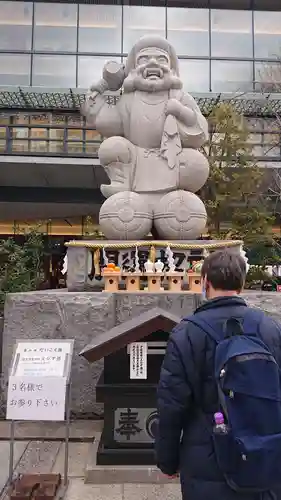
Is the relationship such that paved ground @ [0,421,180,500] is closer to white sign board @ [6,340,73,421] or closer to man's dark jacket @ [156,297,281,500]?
white sign board @ [6,340,73,421]

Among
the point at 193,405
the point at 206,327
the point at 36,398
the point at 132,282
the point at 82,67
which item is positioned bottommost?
the point at 36,398

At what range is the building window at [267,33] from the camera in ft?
58.9

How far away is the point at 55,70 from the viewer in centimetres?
1744

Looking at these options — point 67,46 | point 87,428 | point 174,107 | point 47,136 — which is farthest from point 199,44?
point 87,428

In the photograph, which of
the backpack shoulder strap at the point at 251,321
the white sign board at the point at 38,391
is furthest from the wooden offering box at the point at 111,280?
the backpack shoulder strap at the point at 251,321

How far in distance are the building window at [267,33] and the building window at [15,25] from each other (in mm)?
8647

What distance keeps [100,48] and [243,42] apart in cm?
546

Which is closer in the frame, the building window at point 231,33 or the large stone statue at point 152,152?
the large stone statue at point 152,152

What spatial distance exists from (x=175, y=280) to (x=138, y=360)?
2.24m

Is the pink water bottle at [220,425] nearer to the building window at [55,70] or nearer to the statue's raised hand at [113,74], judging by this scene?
the statue's raised hand at [113,74]

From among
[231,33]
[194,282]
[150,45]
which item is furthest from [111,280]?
[231,33]

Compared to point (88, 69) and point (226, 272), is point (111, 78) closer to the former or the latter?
point (226, 272)

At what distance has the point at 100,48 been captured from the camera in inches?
699

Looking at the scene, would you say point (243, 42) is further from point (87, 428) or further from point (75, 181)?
point (87, 428)
